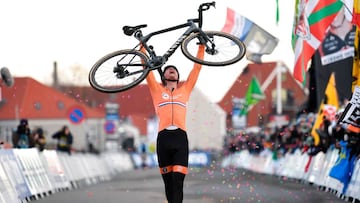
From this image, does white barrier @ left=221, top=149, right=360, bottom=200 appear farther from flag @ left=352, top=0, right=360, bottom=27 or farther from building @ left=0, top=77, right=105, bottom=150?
building @ left=0, top=77, right=105, bottom=150

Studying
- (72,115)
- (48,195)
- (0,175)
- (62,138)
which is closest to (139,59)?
→ (0,175)

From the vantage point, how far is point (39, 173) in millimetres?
20375

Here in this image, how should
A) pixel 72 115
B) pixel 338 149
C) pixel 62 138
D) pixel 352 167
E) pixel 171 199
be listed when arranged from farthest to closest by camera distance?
pixel 72 115 → pixel 62 138 → pixel 338 149 → pixel 352 167 → pixel 171 199

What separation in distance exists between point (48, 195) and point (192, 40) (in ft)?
28.7

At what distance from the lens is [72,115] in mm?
33594

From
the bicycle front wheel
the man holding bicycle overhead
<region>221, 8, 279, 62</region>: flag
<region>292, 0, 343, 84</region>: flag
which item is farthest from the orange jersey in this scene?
<region>292, 0, 343, 84</region>: flag

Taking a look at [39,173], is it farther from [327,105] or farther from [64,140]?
[327,105]

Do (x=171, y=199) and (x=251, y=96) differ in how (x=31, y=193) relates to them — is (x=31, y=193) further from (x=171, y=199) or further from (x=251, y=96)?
(x=251, y=96)

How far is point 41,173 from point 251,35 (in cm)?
635

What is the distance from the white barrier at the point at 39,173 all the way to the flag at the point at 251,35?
17.4ft

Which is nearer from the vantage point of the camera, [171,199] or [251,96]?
[171,199]

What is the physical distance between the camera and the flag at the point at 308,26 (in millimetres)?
20016

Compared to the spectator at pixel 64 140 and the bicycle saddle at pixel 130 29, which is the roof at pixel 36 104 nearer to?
the spectator at pixel 64 140

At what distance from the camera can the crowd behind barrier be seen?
16078 mm
